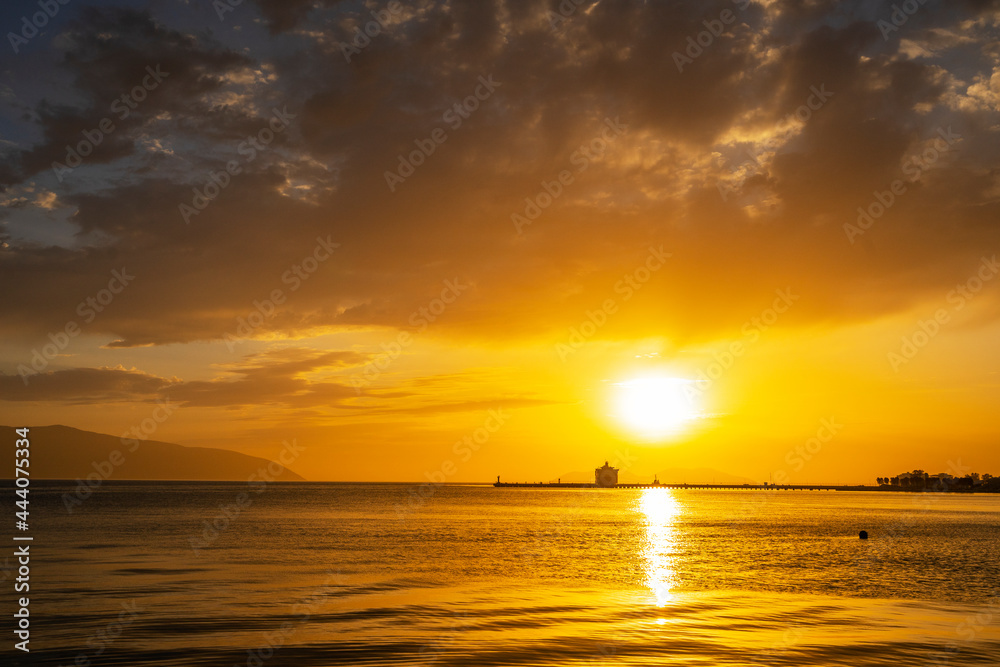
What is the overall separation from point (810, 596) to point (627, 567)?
587 inches

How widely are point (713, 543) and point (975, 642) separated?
150 feet

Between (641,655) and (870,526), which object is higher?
(641,655)

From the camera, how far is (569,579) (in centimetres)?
4422

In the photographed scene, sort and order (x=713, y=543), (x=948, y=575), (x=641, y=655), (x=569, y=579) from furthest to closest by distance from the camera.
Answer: (x=713, y=543) → (x=948, y=575) → (x=569, y=579) → (x=641, y=655)

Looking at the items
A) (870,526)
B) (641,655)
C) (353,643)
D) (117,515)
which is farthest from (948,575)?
(117,515)

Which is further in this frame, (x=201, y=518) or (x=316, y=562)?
(x=201, y=518)

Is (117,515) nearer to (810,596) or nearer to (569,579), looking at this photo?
(569,579)

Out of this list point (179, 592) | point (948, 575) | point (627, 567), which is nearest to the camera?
point (179, 592)

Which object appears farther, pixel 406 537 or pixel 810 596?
pixel 406 537

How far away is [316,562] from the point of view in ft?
166

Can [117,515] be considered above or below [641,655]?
below

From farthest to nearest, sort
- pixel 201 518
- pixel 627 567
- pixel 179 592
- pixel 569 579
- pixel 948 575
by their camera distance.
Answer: pixel 201 518 < pixel 627 567 < pixel 948 575 < pixel 569 579 < pixel 179 592

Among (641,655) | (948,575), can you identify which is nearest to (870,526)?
(948,575)

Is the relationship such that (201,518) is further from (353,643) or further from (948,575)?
(948,575)
